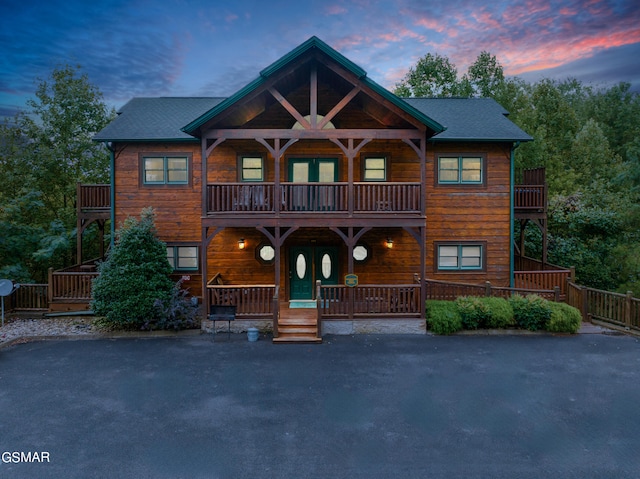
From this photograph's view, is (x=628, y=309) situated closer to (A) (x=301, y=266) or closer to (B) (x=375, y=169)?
(B) (x=375, y=169)

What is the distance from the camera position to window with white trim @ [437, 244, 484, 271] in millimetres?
15742

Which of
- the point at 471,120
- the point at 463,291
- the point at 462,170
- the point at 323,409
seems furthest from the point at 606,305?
the point at 323,409

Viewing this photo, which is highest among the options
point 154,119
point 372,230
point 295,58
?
point 295,58

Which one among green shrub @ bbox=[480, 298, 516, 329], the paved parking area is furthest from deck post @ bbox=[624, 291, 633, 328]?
green shrub @ bbox=[480, 298, 516, 329]

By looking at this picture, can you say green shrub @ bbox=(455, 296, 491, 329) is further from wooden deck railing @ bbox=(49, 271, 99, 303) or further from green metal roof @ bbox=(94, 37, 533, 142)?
wooden deck railing @ bbox=(49, 271, 99, 303)

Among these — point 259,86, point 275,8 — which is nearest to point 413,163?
point 259,86

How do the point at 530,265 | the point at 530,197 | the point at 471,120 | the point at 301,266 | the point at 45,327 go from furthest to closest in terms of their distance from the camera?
the point at 530,265
the point at 471,120
the point at 530,197
the point at 301,266
the point at 45,327

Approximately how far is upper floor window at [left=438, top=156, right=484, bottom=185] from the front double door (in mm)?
5177

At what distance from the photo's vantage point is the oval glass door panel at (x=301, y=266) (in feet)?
51.6

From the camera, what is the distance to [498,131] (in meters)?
15.4

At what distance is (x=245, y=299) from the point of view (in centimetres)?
1297

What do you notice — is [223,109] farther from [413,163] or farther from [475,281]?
[475,281]

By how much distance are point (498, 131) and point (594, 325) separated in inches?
304

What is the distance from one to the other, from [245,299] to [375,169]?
706 cm
